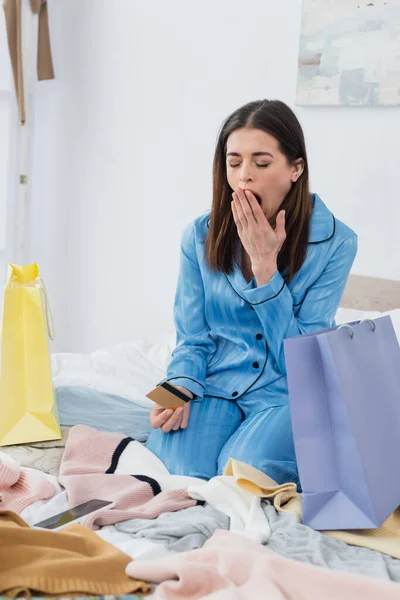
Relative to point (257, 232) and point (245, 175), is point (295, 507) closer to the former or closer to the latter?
point (257, 232)

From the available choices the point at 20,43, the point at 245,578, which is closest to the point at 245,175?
the point at 245,578

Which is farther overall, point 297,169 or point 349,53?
→ point 349,53

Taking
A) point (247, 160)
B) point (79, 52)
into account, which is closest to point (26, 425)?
point (247, 160)

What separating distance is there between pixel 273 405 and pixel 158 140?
1.59 meters

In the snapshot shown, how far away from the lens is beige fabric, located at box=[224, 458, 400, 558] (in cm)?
125

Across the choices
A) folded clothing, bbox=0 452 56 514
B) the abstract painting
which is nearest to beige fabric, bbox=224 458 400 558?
folded clothing, bbox=0 452 56 514

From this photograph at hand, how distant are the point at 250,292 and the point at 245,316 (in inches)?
6.7

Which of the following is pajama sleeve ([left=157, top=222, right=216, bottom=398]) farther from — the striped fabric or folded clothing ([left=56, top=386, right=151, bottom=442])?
folded clothing ([left=56, top=386, right=151, bottom=442])

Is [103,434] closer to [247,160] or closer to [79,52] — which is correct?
[247,160]

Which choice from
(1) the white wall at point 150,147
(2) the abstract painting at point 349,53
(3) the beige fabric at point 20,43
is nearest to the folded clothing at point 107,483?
(1) the white wall at point 150,147

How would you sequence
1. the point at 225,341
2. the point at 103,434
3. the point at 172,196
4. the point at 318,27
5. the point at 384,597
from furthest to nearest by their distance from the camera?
the point at 172,196, the point at 318,27, the point at 225,341, the point at 103,434, the point at 384,597

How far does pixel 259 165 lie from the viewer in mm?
1761

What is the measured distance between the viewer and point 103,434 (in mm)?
1642

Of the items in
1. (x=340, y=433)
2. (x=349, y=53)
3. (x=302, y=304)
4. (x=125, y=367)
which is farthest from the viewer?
(x=349, y=53)
